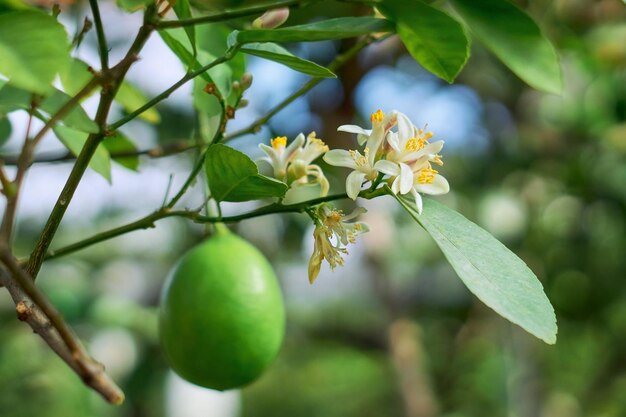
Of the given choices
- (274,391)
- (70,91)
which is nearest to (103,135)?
(70,91)

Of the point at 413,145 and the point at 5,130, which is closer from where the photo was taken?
the point at 413,145

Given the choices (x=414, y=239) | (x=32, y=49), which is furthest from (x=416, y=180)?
(x=414, y=239)

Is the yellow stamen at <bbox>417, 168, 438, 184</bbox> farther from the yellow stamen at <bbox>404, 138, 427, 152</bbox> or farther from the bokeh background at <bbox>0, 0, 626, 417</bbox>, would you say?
the bokeh background at <bbox>0, 0, 626, 417</bbox>

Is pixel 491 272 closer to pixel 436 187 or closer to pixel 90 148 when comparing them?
pixel 436 187

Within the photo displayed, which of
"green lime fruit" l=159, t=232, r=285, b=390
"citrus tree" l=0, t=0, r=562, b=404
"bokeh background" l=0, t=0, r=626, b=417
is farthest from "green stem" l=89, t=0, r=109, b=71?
"bokeh background" l=0, t=0, r=626, b=417

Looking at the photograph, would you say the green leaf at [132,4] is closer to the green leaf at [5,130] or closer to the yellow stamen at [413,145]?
the yellow stamen at [413,145]

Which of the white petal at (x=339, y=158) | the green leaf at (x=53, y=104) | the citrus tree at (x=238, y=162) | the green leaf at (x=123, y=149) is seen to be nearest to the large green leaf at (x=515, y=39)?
the citrus tree at (x=238, y=162)
